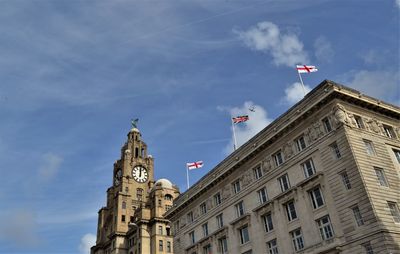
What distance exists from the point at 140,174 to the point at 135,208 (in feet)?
37.4

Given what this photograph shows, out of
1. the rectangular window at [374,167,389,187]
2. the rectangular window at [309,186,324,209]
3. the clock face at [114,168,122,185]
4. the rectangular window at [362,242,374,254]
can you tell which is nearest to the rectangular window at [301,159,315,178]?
the rectangular window at [309,186,324,209]

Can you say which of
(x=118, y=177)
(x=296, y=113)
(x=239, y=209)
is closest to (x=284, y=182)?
(x=296, y=113)

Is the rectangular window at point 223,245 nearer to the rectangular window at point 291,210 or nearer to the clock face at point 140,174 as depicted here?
the rectangular window at point 291,210

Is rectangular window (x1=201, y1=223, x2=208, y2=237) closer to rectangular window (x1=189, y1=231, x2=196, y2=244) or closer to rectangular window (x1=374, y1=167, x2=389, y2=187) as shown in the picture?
rectangular window (x1=189, y1=231, x2=196, y2=244)

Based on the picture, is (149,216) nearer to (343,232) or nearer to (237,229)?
(237,229)

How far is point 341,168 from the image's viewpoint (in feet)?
107

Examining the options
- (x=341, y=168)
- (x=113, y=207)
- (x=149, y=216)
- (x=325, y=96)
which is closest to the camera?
(x=341, y=168)

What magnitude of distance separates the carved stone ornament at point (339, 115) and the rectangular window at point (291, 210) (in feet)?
30.7

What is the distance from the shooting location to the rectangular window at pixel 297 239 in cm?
3459

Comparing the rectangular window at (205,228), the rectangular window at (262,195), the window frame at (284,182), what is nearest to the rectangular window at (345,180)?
the window frame at (284,182)

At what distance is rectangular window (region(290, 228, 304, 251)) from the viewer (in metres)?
34.6

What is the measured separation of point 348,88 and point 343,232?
47.4ft

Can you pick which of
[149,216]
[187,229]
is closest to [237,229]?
[187,229]

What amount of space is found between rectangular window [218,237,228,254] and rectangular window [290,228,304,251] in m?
10.9
